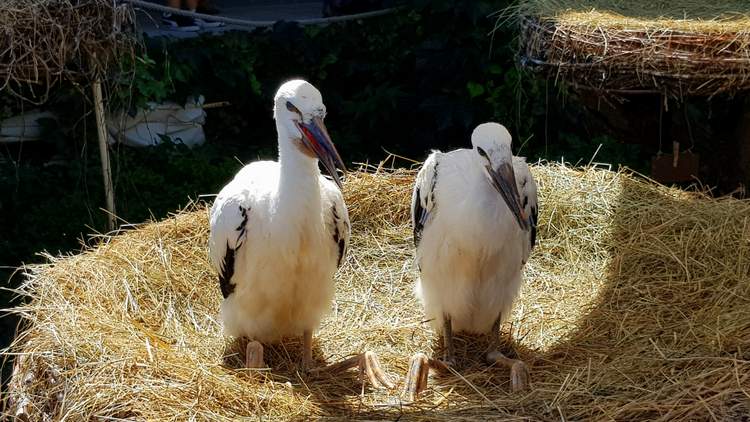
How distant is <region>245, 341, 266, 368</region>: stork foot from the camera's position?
4.58 m

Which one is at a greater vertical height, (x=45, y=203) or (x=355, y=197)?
(x=355, y=197)

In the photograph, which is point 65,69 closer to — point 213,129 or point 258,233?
point 258,233

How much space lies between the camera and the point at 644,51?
4.69 m

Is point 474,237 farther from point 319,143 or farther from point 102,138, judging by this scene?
point 102,138

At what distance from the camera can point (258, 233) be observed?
4.49m

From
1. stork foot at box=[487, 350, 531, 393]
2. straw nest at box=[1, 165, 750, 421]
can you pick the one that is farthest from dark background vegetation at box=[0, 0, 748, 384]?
stork foot at box=[487, 350, 531, 393]

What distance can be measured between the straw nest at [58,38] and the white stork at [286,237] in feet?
3.88

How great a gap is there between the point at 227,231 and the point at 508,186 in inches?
47.9

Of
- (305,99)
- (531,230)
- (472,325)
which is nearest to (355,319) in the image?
(472,325)

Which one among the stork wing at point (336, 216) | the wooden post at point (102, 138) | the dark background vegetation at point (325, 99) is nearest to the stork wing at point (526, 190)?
the stork wing at point (336, 216)

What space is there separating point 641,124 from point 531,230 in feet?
5.75

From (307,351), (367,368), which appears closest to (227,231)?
(307,351)

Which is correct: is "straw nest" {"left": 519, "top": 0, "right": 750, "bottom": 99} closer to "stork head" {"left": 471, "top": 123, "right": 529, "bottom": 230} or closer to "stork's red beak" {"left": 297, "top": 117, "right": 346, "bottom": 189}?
"stork head" {"left": 471, "top": 123, "right": 529, "bottom": 230}

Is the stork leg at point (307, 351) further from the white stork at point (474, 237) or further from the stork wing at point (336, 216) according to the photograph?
the white stork at point (474, 237)
